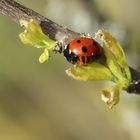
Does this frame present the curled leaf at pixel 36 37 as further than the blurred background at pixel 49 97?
No

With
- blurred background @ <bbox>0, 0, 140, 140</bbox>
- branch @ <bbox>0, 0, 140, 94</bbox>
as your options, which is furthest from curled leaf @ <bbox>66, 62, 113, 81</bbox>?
blurred background @ <bbox>0, 0, 140, 140</bbox>

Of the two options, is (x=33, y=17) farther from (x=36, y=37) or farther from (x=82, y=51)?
(x=82, y=51)

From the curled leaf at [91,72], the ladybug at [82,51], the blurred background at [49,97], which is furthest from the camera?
the blurred background at [49,97]

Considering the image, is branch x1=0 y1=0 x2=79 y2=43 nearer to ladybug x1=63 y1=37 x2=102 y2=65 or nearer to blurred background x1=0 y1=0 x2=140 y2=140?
ladybug x1=63 y1=37 x2=102 y2=65

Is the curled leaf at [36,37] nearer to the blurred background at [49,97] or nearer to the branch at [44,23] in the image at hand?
the branch at [44,23]

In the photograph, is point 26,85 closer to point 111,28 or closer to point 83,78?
point 111,28

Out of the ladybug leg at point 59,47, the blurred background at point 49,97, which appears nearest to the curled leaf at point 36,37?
the ladybug leg at point 59,47
